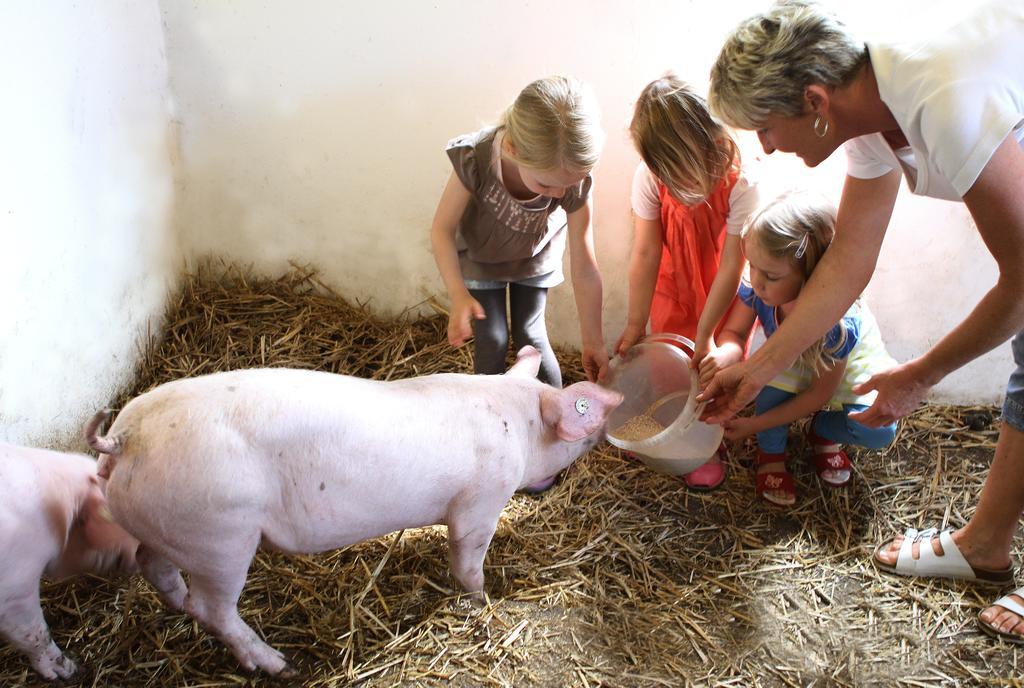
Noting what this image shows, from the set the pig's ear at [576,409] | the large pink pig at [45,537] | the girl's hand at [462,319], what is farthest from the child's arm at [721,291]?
the large pink pig at [45,537]

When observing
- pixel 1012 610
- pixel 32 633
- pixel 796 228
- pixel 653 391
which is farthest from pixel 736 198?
pixel 32 633

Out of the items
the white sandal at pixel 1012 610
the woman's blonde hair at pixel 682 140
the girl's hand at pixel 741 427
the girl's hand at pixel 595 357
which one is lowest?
the white sandal at pixel 1012 610

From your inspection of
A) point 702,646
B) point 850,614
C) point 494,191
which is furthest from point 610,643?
point 494,191

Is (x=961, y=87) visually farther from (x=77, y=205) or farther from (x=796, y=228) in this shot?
(x=77, y=205)

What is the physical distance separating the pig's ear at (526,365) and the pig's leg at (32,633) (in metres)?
1.35

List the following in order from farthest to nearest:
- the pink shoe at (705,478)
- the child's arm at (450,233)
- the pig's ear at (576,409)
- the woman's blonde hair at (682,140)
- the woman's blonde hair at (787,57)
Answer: the pink shoe at (705,478), the child's arm at (450,233), the woman's blonde hair at (682,140), the pig's ear at (576,409), the woman's blonde hair at (787,57)

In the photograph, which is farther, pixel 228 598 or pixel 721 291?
pixel 721 291

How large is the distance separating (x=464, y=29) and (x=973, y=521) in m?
2.42

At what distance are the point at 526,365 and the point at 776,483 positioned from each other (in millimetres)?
1102

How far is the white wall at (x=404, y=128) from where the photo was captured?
2883 millimetres

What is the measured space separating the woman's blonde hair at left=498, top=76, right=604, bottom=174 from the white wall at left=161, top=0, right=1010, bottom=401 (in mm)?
752

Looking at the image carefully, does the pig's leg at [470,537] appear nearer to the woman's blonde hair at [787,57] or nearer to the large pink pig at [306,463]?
the large pink pig at [306,463]

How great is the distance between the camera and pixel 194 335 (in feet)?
10.9

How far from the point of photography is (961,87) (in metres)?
1.61
